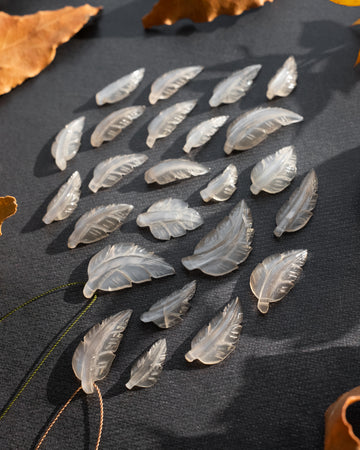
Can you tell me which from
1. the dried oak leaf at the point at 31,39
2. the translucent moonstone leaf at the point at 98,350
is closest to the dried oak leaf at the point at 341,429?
the translucent moonstone leaf at the point at 98,350

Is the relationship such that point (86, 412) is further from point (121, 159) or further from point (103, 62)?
point (103, 62)

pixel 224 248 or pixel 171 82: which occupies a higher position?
pixel 171 82

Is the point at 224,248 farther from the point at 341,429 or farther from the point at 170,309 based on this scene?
the point at 341,429

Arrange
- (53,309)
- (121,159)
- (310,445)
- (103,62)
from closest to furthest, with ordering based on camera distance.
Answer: (310,445), (53,309), (121,159), (103,62)

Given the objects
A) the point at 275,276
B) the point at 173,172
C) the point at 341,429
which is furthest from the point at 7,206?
the point at 341,429

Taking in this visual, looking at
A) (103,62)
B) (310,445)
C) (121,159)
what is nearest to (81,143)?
(121,159)

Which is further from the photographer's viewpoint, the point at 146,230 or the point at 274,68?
the point at 274,68

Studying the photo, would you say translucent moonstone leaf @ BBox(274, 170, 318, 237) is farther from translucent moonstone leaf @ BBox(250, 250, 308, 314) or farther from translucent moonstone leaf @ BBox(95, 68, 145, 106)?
translucent moonstone leaf @ BBox(95, 68, 145, 106)
